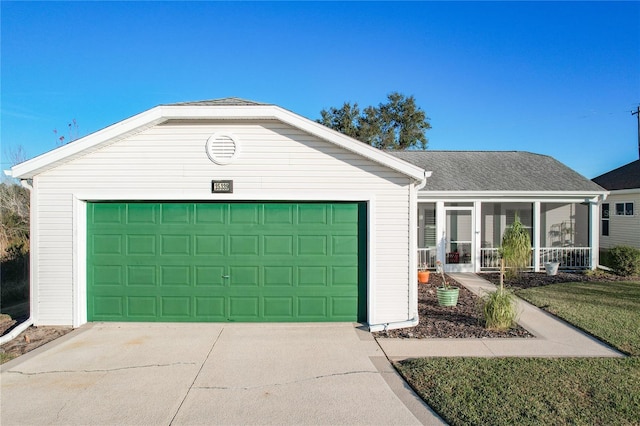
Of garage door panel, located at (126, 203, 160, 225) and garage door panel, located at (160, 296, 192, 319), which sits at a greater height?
garage door panel, located at (126, 203, 160, 225)

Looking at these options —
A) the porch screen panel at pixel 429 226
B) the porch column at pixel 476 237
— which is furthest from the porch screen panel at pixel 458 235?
the porch screen panel at pixel 429 226

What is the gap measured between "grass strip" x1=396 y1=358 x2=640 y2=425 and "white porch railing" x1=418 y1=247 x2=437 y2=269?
7686 mm

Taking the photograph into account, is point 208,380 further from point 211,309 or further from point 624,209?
point 624,209

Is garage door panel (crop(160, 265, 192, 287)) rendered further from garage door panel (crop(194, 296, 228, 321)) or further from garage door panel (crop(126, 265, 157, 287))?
garage door panel (crop(194, 296, 228, 321))

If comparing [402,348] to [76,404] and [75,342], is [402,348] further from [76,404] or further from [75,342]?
[75,342]

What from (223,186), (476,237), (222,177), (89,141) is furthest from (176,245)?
(476,237)

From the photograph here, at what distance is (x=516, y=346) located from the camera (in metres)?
6.18

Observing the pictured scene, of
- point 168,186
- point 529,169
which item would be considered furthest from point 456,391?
point 529,169

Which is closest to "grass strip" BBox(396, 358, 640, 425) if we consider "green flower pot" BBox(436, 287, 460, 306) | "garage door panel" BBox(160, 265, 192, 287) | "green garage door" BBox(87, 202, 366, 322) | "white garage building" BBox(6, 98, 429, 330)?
"white garage building" BBox(6, 98, 429, 330)

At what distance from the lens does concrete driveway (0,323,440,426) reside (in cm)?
412

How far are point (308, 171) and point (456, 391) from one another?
4.39 meters

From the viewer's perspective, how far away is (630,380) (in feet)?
15.9

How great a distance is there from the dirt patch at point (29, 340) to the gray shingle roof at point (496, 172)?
10558mm

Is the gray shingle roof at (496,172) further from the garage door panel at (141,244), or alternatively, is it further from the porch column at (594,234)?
the garage door panel at (141,244)
